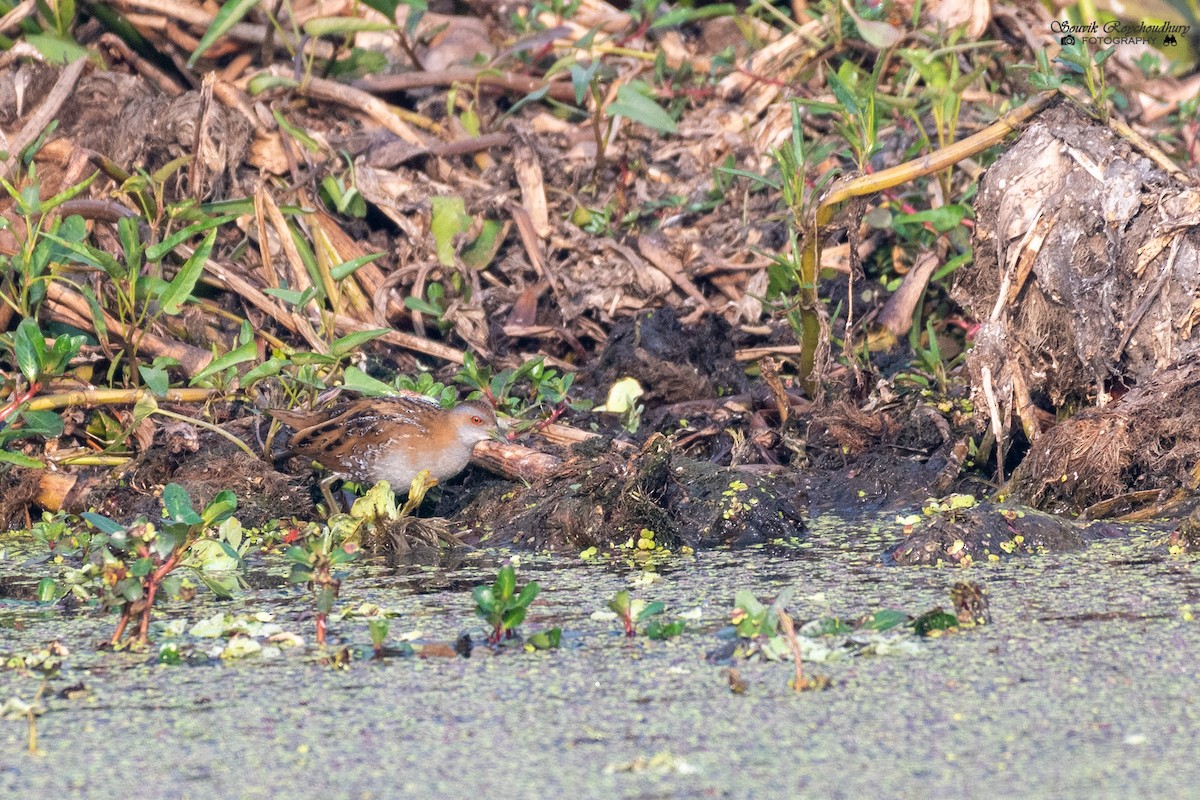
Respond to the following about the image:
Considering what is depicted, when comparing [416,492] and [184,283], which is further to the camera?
[184,283]

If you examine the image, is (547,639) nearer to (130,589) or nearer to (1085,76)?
(130,589)

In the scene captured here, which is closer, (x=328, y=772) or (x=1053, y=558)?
(x=328, y=772)

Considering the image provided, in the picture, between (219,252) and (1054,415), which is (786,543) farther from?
(219,252)

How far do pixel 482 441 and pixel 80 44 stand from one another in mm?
3555

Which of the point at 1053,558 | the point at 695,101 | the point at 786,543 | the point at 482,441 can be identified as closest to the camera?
the point at 1053,558

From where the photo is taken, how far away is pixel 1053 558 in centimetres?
398

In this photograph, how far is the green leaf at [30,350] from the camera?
4.68 metres

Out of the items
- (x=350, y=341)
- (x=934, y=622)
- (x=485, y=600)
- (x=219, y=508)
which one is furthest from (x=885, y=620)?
(x=350, y=341)

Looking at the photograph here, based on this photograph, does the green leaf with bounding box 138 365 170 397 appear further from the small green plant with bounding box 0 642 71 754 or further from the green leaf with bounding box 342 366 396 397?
the small green plant with bounding box 0 642 71 754

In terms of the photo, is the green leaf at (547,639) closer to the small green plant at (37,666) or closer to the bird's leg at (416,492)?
the small green plant at (37,666)

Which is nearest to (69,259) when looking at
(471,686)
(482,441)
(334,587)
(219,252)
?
(219,252)

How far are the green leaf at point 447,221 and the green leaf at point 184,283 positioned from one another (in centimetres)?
139

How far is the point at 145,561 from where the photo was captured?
324 cm

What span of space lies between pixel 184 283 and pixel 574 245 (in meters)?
2.02
